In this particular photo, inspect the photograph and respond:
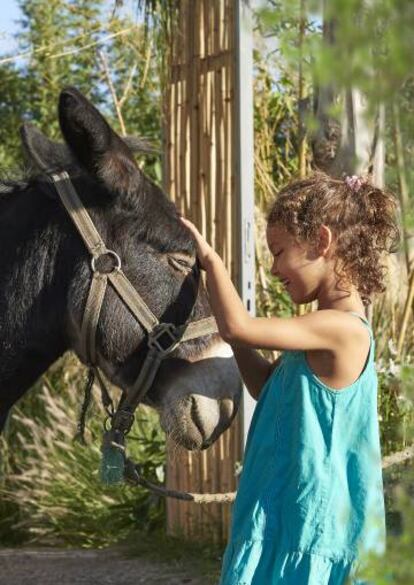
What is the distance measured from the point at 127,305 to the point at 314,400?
83cm

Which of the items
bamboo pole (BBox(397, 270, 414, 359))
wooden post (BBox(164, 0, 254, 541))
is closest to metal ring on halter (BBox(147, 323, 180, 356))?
wooden post (BBox(164, 0, 254, 541))

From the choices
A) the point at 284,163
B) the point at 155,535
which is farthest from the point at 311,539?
the point at 284,163

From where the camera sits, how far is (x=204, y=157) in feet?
21.7

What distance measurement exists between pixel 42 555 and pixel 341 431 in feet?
15.9

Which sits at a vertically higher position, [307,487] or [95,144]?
[95,144]

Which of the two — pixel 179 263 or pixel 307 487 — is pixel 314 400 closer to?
pixel 307 487

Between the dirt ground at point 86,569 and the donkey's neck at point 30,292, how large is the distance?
9.87ft

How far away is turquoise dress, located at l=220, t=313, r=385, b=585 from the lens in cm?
269

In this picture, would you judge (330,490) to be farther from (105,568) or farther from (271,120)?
(271,120)

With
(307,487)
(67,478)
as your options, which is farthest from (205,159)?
(307,487)

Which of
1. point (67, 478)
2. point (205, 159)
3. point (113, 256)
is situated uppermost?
point (205, 159)

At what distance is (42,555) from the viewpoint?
719cm

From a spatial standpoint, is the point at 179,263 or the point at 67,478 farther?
the point at 67,478

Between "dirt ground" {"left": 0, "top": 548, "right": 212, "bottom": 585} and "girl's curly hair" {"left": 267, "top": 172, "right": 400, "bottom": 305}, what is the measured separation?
143 inches
